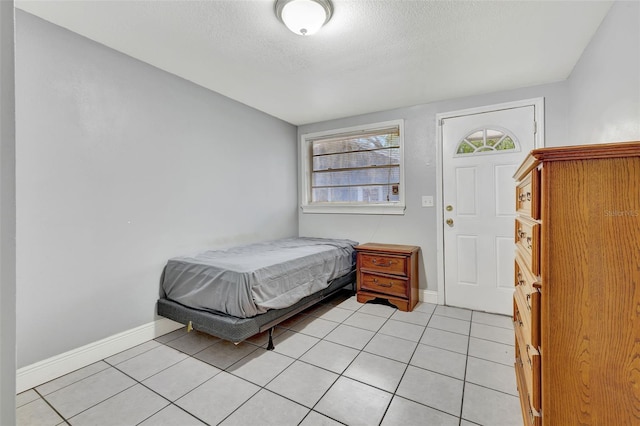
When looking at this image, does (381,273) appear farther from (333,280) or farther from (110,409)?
(110,409)

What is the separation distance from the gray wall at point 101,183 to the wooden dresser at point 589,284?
8.52ft

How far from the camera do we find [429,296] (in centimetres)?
332

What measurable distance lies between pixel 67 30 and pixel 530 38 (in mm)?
3145

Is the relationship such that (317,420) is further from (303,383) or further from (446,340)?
(446,340)

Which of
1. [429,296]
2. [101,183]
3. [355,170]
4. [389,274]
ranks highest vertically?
[355,170]

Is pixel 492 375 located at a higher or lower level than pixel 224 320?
lower

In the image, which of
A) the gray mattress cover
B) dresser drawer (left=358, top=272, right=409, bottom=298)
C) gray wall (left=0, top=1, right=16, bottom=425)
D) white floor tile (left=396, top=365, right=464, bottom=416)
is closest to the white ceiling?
gray wall (left=0, top=1, right=16, bottom=425)

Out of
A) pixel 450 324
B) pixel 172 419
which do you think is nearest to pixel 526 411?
pixel 450 324

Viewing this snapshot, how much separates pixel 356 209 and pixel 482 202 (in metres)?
1.40

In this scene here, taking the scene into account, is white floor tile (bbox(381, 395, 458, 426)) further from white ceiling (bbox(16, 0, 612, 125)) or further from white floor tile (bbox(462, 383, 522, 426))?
white ceiling (bbox(16, 0, 612, 125))

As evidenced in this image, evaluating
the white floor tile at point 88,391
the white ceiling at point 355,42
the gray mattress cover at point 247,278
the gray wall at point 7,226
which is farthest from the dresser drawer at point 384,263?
the gray wall at point 7,226

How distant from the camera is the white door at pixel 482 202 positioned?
2.90 m

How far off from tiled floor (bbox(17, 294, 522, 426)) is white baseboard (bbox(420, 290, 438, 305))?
0.64 meters

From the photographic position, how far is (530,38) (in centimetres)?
204
